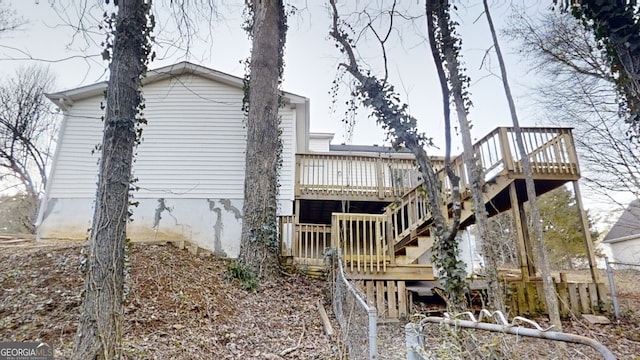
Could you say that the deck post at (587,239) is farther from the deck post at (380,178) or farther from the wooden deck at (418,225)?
the deck post at (380,178)

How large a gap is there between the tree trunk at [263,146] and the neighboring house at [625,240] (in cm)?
1724

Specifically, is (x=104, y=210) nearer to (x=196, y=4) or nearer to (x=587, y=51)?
(x=196, y=4)

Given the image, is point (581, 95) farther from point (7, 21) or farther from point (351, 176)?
point (7, 21)

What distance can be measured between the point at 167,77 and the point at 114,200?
751 cm

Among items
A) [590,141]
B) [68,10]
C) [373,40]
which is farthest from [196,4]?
[590,141]

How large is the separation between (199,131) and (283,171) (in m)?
2.75

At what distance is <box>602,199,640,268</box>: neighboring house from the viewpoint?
52.5 feet

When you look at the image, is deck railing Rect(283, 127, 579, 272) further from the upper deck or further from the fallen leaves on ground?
the fallen leaves on ground

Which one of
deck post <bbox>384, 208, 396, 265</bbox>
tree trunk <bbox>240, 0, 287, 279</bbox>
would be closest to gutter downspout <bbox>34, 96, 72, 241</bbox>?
tree trunk <bbox>240, 0, 287, 279</bbox>

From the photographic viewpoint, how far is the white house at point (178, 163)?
28.0 ft

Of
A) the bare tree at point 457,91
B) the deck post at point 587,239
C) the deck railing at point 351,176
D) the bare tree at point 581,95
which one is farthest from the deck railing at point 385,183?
the bare tree at point 581,95

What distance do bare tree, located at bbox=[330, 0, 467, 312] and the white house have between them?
405cm

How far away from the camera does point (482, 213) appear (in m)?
4.57

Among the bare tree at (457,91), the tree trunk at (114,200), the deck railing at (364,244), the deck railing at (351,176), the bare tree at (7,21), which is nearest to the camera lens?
the tree trunk at (114,200)
